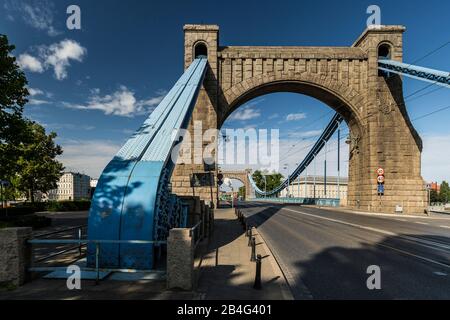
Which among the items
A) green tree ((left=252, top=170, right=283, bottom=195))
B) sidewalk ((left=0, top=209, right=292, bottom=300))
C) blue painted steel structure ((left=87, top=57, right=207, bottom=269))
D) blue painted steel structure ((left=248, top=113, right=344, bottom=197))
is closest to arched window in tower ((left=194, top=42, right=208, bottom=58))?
blue painted steel structure ((left=248, top=113, right=344, bottom=197))

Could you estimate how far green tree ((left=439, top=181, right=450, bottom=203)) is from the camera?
434 feet

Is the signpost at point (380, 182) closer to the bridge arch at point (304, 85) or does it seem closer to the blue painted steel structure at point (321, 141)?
the bridge arch at point (304, 85)

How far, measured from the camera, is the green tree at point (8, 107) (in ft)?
49.0

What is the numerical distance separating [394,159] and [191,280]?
103 ft

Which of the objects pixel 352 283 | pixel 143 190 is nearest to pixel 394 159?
pixel 352 283

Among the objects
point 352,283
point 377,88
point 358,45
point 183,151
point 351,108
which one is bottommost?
point 352,283

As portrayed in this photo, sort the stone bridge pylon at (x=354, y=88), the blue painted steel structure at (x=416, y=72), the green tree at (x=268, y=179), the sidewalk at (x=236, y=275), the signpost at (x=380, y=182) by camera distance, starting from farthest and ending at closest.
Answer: the green tree at (x=268, y=179), the stone bridge pylon at (x=354, y=88), the signpost at (x=380, y=182), the blue painted steel structure at (x=416, y=72), the sidewalk at (x=236, y=275)

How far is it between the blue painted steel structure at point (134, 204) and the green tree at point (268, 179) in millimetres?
98442

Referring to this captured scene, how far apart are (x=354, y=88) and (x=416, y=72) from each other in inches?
243

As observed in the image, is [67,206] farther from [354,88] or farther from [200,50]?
[354,88]

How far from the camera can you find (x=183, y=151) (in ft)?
97.5

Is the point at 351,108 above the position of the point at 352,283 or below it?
above

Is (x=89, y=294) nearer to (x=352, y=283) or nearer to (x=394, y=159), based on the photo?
(x=352, y=283)

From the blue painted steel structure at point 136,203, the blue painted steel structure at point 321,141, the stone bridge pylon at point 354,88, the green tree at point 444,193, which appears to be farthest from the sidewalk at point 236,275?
the green tree at point 444,193
